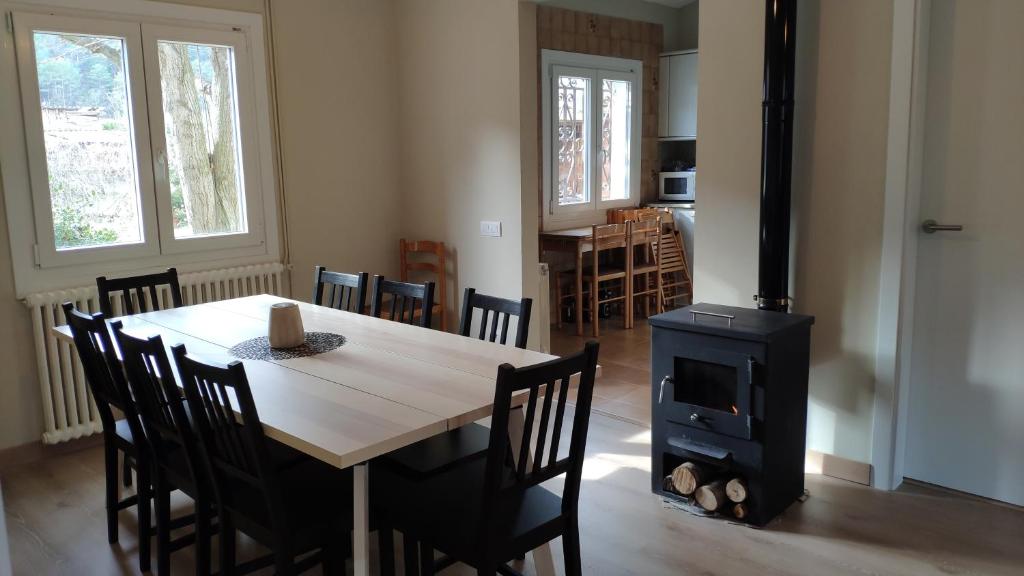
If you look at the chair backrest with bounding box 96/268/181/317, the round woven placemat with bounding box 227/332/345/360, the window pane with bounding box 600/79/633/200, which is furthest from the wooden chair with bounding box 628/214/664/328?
the round woven placemat with bounding box 227/332/345/360

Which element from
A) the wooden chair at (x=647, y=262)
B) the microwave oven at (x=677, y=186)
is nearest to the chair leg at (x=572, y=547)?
the wooden chair at (x=647, y=262)

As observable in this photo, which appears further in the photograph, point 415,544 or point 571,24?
point 571,24

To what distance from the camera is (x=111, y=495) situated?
3.06 m

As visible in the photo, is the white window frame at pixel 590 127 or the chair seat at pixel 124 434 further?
the white window frame at pixel 590 127

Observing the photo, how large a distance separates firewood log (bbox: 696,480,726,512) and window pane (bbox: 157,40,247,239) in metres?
3.02

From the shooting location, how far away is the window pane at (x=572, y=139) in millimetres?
6496

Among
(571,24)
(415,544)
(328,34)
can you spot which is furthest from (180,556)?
(571,24)

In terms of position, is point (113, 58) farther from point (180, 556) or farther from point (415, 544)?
point (415, 544)

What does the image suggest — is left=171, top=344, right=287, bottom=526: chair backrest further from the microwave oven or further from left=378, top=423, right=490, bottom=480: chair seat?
the microwave oven

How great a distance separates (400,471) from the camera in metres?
2.44

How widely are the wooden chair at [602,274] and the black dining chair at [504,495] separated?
3899 mm

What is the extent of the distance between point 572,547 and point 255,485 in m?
0.91

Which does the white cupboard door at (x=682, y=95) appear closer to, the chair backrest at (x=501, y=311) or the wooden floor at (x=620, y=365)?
the wooden floor at (x=620, y=365)

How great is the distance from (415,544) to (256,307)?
5.21ft
